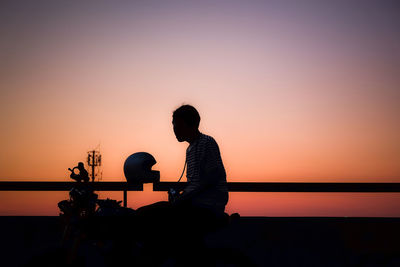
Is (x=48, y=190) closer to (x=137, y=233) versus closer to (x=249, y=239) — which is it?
(x=249, y=239)

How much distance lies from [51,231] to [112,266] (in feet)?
21.6

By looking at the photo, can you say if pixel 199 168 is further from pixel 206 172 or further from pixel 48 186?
pixel 48 186

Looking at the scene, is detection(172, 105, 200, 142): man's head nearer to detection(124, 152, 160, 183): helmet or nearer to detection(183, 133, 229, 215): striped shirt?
detection(183, 133, 229, 215): striped shirt

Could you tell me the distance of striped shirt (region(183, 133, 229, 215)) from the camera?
316 cm

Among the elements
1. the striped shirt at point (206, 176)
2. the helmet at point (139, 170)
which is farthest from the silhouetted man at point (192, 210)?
the helmet at point (139, 170)

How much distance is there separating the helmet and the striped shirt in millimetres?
964

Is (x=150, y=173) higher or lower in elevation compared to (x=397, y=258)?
higher

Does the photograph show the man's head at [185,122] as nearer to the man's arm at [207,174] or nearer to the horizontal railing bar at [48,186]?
the man's arm at [207,174]

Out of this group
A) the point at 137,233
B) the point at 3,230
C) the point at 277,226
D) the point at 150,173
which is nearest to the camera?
the point at 137,233

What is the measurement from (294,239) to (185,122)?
610cm

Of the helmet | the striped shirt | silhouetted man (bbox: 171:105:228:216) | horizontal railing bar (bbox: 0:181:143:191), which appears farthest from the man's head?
horizontal railing bar (bbox: 0:181:143:191)

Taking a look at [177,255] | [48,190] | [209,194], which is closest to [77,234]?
[177,255]

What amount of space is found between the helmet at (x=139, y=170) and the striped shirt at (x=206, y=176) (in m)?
0.96

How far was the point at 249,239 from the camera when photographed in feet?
28.6
